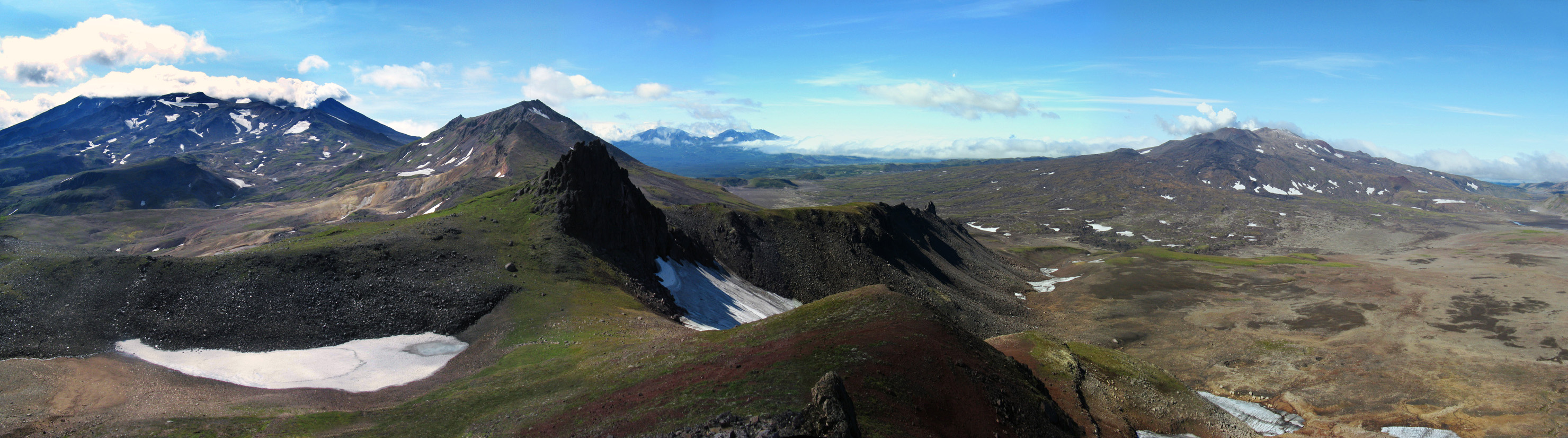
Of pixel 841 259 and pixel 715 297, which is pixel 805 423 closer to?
pixel 715 297

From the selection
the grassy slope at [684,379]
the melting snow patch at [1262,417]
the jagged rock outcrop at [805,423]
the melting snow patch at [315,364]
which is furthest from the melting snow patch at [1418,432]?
the melting snow patch at [315,364]

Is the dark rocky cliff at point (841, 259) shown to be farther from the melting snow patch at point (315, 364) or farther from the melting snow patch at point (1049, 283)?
the melting snow patch at point (315, 364)

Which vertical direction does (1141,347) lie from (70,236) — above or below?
below

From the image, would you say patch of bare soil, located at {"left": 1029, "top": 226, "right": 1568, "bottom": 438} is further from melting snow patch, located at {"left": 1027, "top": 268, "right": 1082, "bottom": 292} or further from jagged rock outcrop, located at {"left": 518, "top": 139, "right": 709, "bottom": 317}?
jagged rock outcrop, located at {"left": 518, "top": 139, "right": 709, "bottom": 317}

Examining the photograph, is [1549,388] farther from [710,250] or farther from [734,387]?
[710,250]

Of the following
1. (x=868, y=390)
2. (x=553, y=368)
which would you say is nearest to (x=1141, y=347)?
(x=868, y=390)

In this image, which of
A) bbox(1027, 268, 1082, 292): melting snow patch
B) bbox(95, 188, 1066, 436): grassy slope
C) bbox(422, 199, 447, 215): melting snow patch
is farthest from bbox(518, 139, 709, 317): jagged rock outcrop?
bbox(422, 199, 447, 215): melting snow patch

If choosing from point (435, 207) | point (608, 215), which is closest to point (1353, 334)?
point (608, 215)
